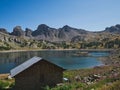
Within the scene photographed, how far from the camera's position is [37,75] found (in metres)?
34.9

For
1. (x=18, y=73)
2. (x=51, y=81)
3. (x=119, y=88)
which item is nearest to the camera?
(x=119, y=88)

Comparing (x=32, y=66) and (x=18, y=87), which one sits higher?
(x=32, y=66)

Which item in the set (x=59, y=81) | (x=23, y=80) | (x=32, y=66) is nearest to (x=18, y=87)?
(x=23, y=80)

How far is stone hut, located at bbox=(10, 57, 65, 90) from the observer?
3384cm

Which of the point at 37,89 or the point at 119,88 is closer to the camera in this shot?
the point at 119,88

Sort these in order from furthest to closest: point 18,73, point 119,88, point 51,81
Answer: point 51,81 → point 18,73 → point 119,88

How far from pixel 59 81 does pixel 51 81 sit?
4.33 feet

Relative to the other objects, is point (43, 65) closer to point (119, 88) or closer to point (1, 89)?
point (1, 89)

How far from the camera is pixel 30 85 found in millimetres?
34469

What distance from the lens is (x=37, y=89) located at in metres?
34.8

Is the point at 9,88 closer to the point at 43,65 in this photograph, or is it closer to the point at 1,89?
the point at 1,89

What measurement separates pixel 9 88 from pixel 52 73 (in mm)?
7178

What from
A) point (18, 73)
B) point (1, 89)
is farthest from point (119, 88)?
point (1, 89)

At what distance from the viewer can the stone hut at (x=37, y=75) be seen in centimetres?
3384
